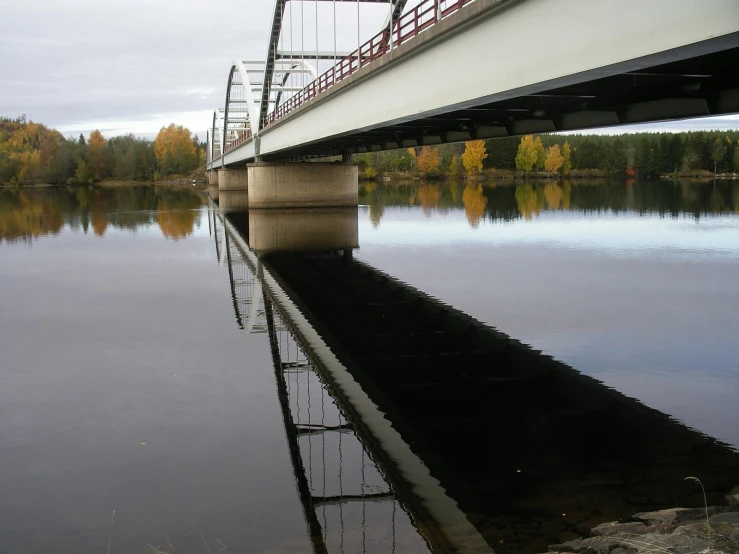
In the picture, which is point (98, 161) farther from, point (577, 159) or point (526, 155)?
point (577, 159)

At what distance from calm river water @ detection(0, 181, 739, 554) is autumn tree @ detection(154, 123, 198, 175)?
451 ft

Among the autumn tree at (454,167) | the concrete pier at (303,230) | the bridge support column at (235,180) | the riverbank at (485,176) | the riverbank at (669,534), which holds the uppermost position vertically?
the autumn tree at (454,167)

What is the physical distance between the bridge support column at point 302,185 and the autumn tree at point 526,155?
95642mm

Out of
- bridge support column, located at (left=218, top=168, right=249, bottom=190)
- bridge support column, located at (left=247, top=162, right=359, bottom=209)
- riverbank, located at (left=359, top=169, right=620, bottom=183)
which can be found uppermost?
riverbank, located at (left=359, top=169, right=620, bottom=183)

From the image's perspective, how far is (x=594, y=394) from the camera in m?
10.1

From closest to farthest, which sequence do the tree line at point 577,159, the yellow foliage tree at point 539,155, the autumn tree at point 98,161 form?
the tree line at point 577,159 < the yellow foliage tree at point 539,155 < the autumn tree at point 98,161

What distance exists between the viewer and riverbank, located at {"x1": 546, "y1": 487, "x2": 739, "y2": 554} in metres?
5.43

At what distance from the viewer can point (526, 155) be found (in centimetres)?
13850

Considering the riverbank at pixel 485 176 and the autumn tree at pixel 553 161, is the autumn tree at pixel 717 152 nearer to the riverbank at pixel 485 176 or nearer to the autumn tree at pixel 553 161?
the riverbank at pixel 485 176

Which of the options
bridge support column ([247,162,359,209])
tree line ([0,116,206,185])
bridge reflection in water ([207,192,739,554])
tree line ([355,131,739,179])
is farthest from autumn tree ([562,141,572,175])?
bridge reflection in water ([207,192,739,554])

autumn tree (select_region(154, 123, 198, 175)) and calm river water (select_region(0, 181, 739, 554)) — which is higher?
autumn tree (select_region(154, 123, 198, 175))

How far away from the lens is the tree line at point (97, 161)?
138 meters

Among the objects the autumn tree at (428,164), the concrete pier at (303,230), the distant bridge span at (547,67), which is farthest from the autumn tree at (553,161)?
the distant bridge span at (547,67)

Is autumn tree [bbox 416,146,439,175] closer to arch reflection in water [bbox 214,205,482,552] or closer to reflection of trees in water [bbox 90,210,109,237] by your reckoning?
reflection of trees in water [bbox 90,210,109,237]
